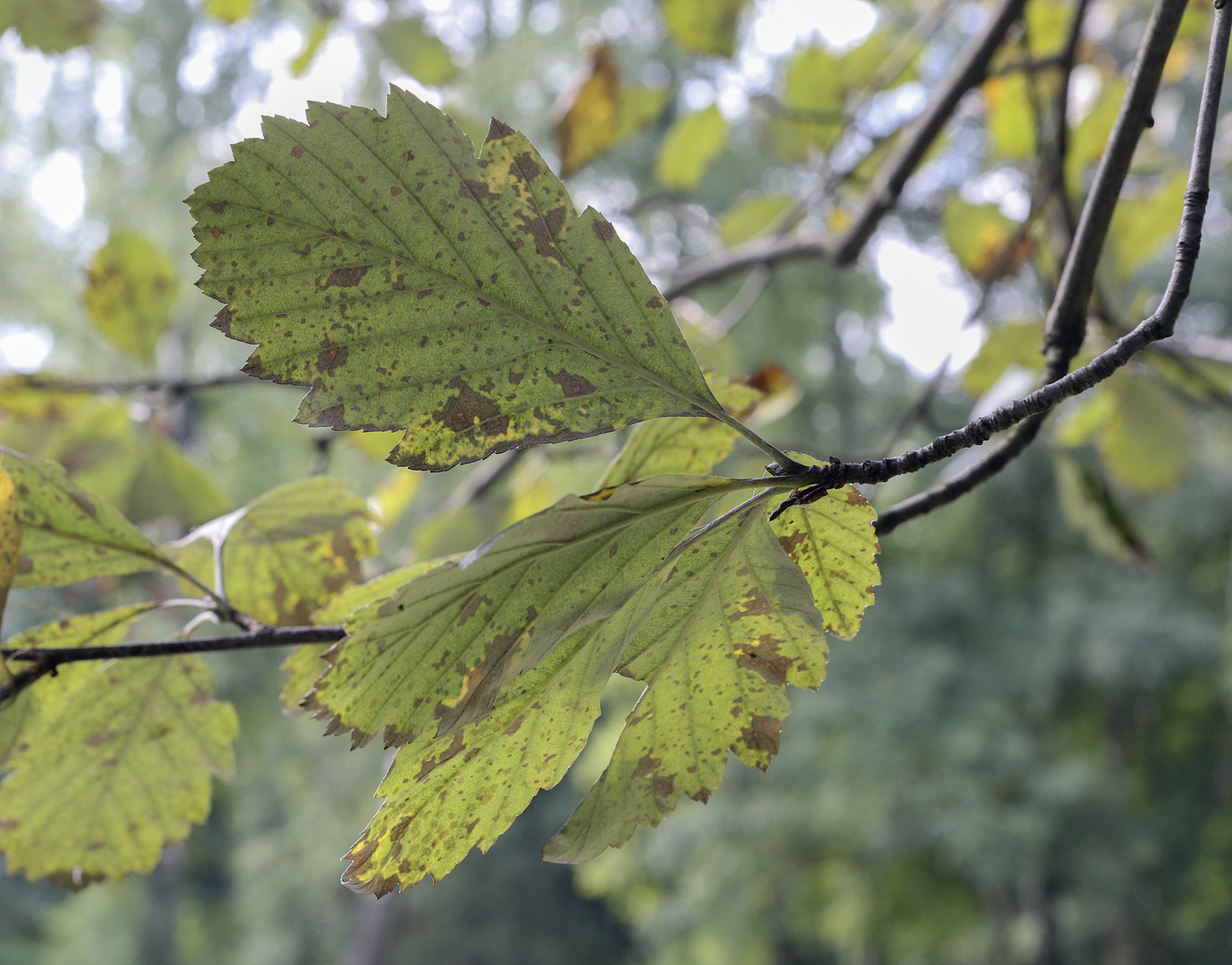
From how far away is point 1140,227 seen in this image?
75cm

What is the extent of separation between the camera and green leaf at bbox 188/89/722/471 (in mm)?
223

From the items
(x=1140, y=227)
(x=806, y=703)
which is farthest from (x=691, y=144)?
(x=806, y=703)

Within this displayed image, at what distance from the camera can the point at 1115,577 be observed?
22.0 ft

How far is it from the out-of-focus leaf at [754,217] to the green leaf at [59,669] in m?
1.02

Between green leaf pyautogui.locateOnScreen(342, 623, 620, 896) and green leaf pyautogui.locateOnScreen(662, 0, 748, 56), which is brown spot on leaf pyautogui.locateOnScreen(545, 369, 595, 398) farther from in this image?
green leaf pyautogui.locateOnScreen(662, 0, 748, 56)

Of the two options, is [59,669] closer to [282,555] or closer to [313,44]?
[282,555]

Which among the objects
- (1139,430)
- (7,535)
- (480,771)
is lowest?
(480,771)

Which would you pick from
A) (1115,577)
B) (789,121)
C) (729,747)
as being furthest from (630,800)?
(1115,577)

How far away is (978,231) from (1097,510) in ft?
1.20

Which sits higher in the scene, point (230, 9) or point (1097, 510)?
point (230, 9)

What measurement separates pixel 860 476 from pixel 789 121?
37.1 inches

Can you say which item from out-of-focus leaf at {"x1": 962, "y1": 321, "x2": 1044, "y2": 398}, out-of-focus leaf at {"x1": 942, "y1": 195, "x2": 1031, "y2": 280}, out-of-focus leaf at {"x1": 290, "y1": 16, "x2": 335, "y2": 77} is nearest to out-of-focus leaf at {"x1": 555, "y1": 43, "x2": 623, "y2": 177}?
out-of-focus leaf at {"x1": 290, "y1": 16, "x2": 335, "y2": 77}

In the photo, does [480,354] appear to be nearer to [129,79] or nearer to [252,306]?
[252,306]

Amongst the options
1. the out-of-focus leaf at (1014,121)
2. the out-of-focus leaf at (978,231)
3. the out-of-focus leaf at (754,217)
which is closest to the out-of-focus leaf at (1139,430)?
the out-of-focus leaf at (978,231)
